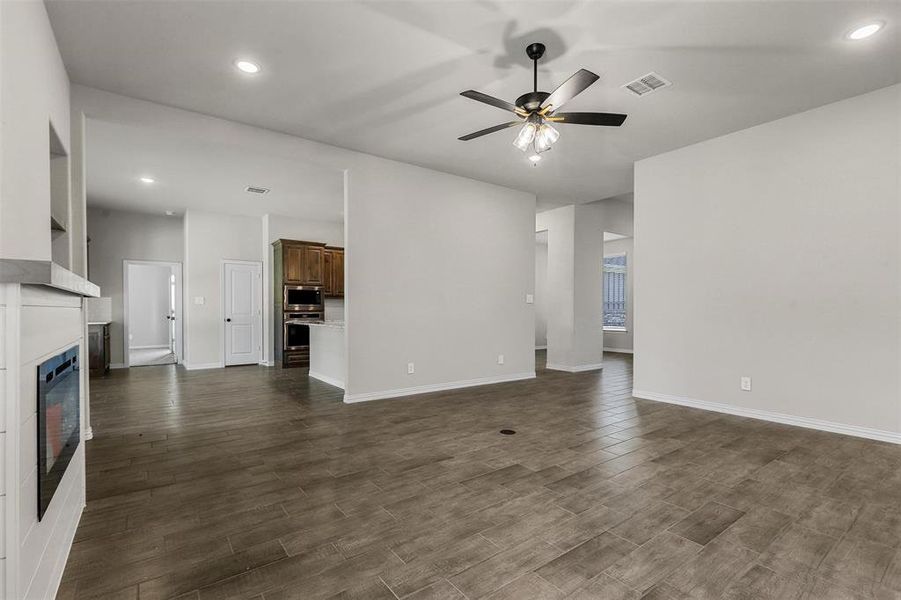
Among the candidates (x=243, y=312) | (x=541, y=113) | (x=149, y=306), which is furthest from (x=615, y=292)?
(x=149, y=306)

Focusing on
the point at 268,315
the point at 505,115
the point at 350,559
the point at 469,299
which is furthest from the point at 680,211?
the point at 268,315

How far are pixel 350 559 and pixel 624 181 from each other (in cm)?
608

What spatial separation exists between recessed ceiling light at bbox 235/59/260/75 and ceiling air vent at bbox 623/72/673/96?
9.76 ft

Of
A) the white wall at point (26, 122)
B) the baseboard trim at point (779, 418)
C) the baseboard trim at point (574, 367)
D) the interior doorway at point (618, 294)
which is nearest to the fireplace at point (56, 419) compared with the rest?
the white wall at point (26, 122)

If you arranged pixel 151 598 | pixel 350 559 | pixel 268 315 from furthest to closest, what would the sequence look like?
pixel 268 315
pixel 350 559
pixel 151 598

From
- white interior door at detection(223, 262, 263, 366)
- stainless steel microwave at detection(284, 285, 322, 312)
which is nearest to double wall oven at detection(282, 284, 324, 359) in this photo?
stainless steel microwave at detection(284, 285, 322, 312)

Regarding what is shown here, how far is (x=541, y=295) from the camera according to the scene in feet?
38.5

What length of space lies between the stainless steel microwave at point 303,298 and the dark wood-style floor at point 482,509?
12.9 feet

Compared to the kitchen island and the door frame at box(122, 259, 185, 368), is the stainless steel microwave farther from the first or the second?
the door frame at box(122, 259, 185, 368)

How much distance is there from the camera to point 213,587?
1.79 meters

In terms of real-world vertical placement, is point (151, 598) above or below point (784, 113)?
below

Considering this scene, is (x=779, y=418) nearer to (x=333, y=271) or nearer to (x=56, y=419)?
(x=56, y=419)

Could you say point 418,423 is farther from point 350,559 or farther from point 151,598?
point 151,598

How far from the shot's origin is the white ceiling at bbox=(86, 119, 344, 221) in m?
4.79
